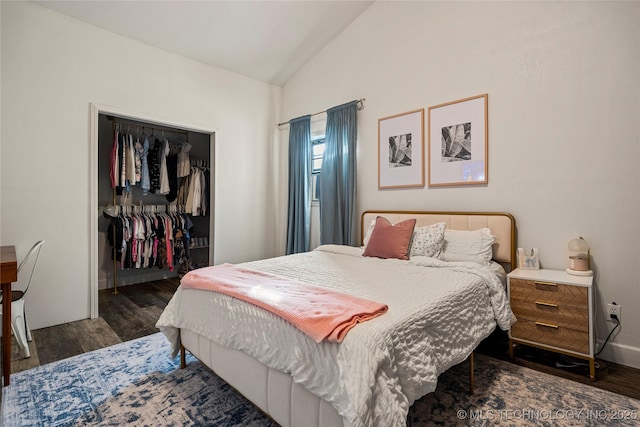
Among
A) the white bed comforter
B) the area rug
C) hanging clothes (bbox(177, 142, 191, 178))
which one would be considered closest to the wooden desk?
the area rug

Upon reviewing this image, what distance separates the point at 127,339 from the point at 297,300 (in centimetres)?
191

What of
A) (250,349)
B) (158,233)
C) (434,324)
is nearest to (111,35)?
(158,233)

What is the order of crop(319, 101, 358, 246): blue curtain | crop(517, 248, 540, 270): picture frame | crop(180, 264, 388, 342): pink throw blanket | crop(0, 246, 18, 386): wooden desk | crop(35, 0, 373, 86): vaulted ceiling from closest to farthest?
crop(180, 264, 388, 342): pink throw blanket
crop(0, 246, 18, 386): wooden desk
crop(517, 248, 540, 270): picture frame
crop(35, 0, 373, 86): vaulted ceiling
crop(319, 101, 358, 246): blue curtain

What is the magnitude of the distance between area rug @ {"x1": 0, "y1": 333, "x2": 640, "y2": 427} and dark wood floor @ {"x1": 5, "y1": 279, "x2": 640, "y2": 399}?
141mm

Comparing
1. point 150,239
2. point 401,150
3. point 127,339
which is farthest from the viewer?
point 150,239

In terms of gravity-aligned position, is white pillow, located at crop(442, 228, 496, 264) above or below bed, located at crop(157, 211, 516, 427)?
above

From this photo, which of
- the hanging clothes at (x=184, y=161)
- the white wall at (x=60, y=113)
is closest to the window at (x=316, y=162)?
the white wall at (x=60, y=113)

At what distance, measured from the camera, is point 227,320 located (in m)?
1.66

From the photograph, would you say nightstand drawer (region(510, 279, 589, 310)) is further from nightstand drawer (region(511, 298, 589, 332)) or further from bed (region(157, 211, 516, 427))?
bed (region(157, 211, 516, 427))

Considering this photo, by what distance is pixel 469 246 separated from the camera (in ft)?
8.40

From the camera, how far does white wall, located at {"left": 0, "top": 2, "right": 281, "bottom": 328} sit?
8.57ft

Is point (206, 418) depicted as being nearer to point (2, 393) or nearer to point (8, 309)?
point (2, 393)

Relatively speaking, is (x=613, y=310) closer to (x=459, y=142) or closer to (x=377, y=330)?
(x=459, y=142)

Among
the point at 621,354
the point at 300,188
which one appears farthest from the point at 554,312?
the point at 300,188
